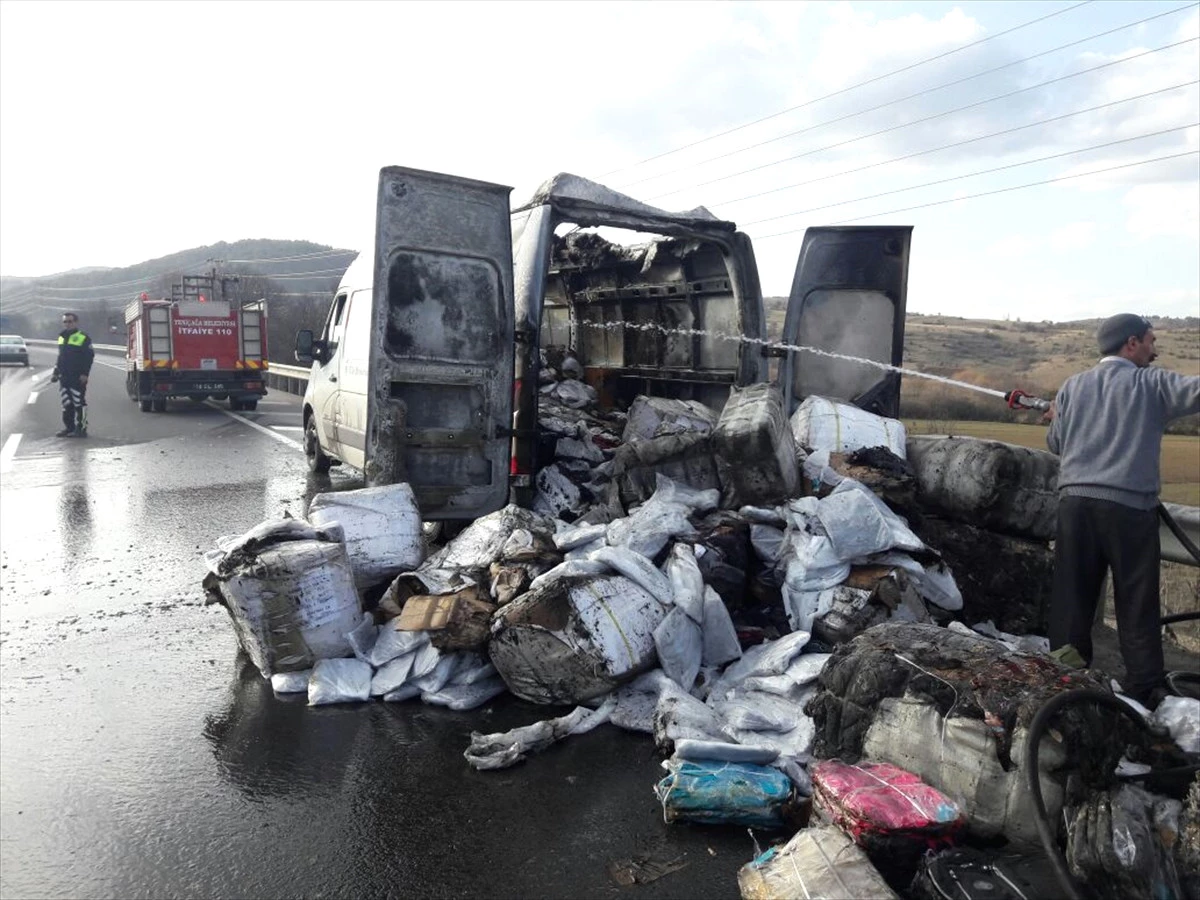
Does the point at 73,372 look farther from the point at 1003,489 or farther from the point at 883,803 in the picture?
the point at 883,803

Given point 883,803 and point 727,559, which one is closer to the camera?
point 883,803

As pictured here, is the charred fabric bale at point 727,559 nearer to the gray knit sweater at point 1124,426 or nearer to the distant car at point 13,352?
the gray knit sweater at point 1124,426

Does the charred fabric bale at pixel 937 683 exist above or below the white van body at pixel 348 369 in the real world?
below

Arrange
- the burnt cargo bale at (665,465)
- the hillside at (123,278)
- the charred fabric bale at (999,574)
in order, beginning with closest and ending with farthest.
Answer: the charred fabric bale at (999,574) < the burnt cargo bale at (665,465) < the hillside at (123,278)

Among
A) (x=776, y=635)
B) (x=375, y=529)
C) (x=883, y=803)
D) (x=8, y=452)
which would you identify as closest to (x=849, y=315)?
(x=776, y=635)

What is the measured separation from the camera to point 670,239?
25.2 ft

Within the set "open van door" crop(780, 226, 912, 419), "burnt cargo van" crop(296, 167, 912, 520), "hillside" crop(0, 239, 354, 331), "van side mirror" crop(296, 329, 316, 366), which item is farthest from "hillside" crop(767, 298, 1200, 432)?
"hillside" crop(0, 239, 354, 331)

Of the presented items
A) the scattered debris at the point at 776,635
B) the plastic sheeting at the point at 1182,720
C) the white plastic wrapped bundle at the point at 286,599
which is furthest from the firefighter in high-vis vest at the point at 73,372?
the plastic sheeting at the point at 1182,720

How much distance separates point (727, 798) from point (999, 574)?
8.42 ft

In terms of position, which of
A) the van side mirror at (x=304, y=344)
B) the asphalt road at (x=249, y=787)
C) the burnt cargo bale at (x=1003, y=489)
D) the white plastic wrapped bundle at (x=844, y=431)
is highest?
the van side mirror at (x=304, y=344)

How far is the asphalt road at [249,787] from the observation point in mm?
2797

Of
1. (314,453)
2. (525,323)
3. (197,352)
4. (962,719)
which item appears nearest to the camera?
(962,719)

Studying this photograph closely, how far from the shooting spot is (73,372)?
524 inches

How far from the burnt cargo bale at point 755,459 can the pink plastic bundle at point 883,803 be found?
237cm
